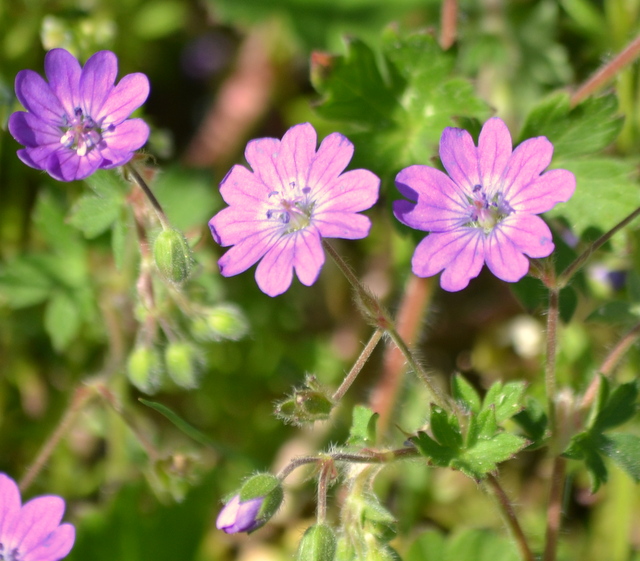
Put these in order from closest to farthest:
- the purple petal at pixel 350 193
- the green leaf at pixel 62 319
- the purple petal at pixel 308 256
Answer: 1. the purple petal at pixel 308 256
2. the purple petal at pixel 350 193
3. the green leaf at pixel 62 319

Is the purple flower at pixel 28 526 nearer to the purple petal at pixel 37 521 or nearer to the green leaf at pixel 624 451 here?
the purple petal at pixel 37 521

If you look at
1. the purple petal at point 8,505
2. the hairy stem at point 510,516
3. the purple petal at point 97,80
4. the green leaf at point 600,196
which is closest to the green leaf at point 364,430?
the hairy stem at point 510,516

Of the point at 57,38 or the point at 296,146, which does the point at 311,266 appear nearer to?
the point at 296,146

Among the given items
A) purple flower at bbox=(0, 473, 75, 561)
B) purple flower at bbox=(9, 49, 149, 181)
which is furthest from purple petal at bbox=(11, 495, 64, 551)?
purple flower at bbox=(9, 49, 149, 181)

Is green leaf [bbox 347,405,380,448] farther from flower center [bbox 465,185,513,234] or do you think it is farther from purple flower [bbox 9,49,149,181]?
purple flower [bbox 9,49,149,181]

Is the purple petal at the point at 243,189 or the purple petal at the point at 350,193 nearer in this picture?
the purple petal at the point at 350,193

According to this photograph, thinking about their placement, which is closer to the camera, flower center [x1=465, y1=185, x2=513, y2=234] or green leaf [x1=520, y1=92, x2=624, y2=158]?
flower center [x1=465, y1=185, x2=513, y2=234]

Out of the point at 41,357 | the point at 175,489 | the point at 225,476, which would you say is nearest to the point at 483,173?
the point at 175,489
